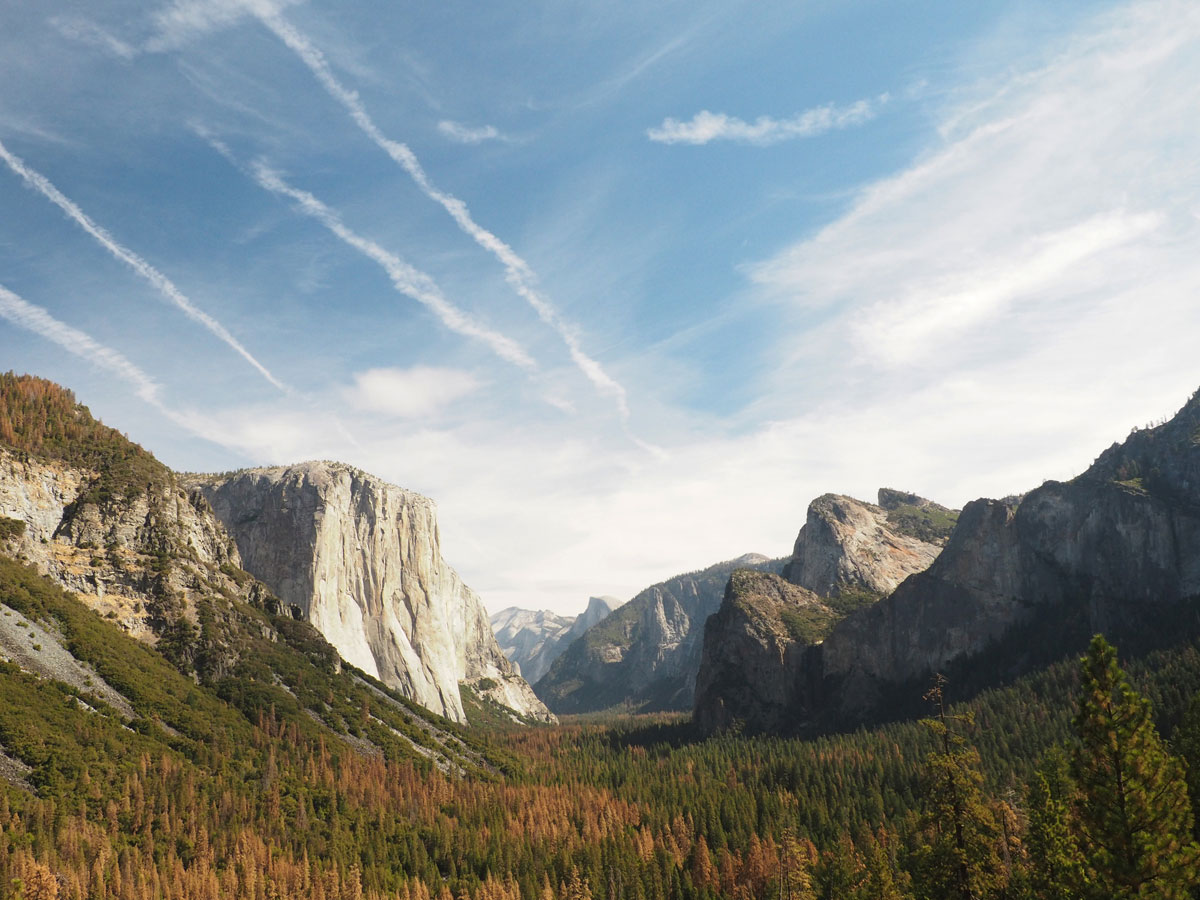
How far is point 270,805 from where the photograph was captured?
118 meters

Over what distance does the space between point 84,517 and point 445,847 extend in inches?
4245

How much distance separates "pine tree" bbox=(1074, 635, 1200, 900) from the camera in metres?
32.7

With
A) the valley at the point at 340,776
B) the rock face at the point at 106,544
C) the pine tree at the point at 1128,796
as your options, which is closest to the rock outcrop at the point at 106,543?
the rock face at the point at 106,544

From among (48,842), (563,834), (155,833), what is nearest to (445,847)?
(563,834)

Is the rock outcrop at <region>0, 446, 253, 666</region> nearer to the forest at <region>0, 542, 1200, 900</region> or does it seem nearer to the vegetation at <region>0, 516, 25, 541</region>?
the vegetation at <region>0, 516, 25, 541</region>

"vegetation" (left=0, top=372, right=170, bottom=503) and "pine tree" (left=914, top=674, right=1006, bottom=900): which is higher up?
"vegetation" (left=0, top=372, right=170, bottom=503)

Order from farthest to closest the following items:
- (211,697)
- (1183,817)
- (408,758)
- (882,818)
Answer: (408,758)
(211,697)
(882,818)
(1183,817)

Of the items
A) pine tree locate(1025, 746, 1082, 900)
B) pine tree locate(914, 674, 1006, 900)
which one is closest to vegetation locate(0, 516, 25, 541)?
pine tree locate(914, 674, 1006, 900)

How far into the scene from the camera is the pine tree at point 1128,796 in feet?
107

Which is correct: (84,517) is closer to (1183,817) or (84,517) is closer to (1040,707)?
(1183,817)

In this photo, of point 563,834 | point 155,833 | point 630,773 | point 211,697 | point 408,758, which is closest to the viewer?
point 155,833

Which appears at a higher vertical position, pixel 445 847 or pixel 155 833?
pixel 155 833

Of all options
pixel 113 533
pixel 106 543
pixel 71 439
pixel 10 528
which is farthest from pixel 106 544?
pixel 71 439

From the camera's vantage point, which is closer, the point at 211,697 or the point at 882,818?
the point at 882,818
